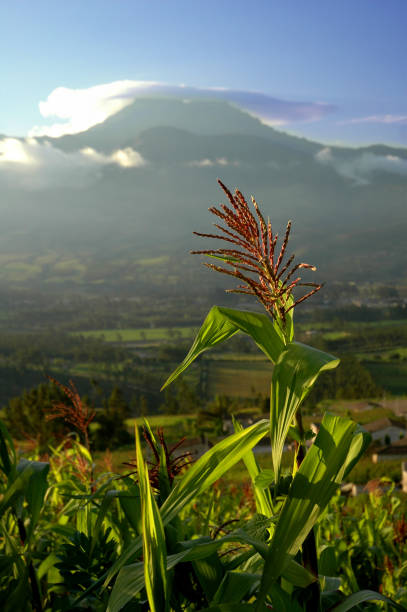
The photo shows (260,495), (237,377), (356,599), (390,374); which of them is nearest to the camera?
(356,599)

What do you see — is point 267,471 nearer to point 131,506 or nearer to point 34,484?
point 131,506

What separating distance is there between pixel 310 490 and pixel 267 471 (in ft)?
0.57

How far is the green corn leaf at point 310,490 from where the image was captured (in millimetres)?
618

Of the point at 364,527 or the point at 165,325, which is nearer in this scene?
the point at 364,527

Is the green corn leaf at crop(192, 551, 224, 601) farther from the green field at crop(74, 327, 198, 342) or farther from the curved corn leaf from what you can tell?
the green field at crop(74, 327, 198, 342)

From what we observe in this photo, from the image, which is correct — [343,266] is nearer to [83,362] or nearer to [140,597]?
[83,362]

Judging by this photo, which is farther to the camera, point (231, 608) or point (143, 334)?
point (143, 334)

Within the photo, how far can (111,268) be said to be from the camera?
19300cm

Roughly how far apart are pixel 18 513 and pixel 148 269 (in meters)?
191

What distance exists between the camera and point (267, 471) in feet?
2.70

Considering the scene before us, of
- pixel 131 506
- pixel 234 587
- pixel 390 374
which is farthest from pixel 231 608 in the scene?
pixel 390 374

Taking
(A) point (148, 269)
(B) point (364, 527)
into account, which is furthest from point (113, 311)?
(B) point (364, 527)

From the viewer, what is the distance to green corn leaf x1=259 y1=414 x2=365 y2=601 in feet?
2.03

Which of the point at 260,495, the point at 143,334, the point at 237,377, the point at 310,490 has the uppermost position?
the point at 310,490
